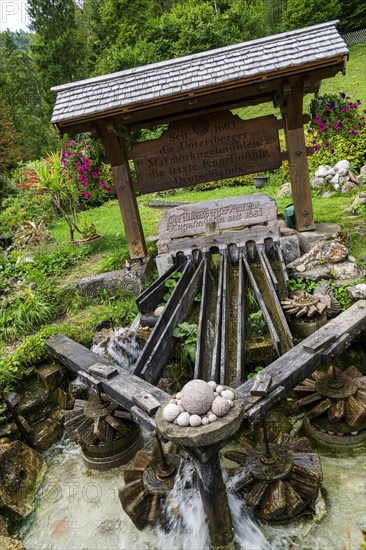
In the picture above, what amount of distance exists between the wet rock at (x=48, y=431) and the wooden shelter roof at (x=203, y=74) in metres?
4.04

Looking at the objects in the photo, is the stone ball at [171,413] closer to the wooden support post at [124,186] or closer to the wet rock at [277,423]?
the wet rock at [277,423]

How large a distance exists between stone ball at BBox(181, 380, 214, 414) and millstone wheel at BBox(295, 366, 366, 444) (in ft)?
5.92

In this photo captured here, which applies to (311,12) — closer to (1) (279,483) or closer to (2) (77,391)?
(2) (77,391)

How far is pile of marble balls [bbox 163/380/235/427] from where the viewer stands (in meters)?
2.35

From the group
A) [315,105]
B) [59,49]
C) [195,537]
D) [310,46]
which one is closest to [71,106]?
[310,46]

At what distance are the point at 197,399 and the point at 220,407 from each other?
0.47ft

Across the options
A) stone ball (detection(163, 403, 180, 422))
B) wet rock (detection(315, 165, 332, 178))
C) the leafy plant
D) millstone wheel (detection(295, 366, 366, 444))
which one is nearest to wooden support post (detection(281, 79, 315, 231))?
the leafy plant

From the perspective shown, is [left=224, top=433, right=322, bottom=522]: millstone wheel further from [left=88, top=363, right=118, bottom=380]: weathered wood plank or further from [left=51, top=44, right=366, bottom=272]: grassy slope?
[left=51, top=44, right=366, bottom=272]: grassy slope

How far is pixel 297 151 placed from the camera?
598 centimetres

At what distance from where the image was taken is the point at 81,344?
523cm

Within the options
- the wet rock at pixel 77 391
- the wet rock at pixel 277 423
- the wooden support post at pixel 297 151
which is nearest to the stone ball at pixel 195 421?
the wet rock at pixel 277 423

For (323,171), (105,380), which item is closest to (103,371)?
(105,380)

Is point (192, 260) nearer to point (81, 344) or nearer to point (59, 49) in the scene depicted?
point (81, 344)

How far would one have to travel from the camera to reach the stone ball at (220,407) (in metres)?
2.37
